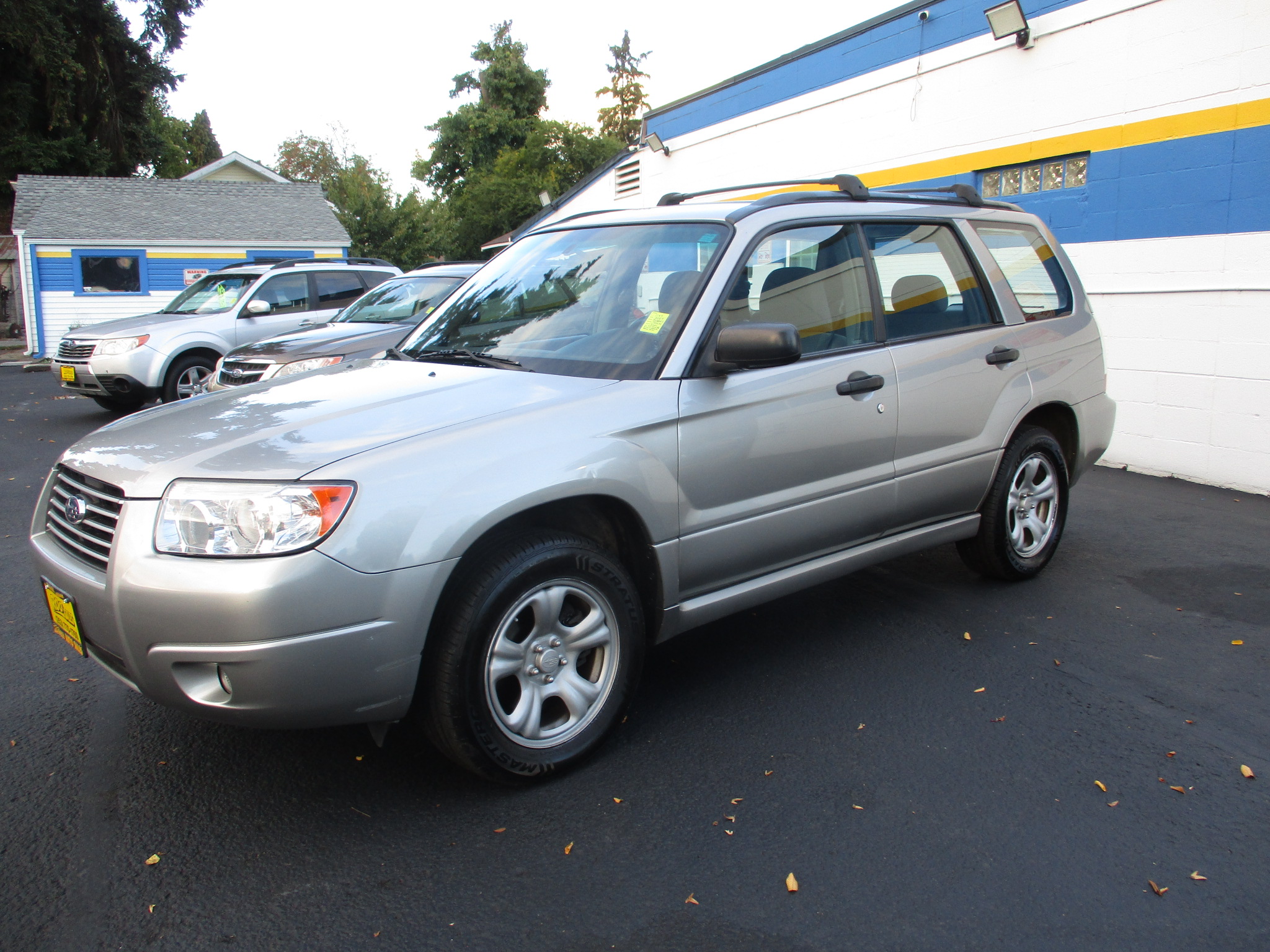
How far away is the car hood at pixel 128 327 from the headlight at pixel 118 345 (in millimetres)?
98

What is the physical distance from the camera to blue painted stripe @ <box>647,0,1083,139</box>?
9680 millimetres

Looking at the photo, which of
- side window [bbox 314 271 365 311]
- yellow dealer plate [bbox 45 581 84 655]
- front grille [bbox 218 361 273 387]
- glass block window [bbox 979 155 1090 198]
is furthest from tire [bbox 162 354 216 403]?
glass block window [bbox 979 155 1090 198]

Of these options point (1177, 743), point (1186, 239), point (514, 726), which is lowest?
point (1177, 743)

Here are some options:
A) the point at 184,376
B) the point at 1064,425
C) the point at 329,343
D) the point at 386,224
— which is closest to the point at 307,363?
the point at 329,343

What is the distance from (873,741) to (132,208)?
2779 cm

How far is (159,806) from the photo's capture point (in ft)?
9.52

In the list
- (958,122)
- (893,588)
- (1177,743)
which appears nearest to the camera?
(1177,743)

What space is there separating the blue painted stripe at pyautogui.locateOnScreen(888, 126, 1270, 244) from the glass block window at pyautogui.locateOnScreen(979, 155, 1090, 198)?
0.43 ft

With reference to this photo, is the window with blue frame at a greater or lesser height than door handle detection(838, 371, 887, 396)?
greater

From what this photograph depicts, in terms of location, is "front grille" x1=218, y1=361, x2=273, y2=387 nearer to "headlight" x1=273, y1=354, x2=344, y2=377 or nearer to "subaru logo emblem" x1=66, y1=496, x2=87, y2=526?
"headlight" x1=273, y1=354, x2=344, y2=377

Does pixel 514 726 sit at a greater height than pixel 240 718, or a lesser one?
lesser

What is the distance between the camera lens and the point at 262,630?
2443mm

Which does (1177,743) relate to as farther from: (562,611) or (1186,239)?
(1186,239)

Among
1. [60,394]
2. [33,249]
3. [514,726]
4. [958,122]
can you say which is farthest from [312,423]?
[33,249]
